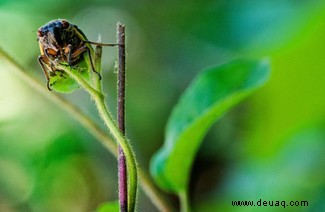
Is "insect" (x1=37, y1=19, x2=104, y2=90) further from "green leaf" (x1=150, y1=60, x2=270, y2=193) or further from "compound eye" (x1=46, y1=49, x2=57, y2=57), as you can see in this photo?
"green leaf" (x1=150, y1=60, x2=270, y2=193)

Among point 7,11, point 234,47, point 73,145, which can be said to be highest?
point 7,11

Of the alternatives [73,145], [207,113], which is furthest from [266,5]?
[207,113]

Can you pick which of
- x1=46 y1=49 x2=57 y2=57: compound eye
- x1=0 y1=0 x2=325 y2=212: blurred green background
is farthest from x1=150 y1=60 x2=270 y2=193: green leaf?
x1=46 y1=49 x2=57 y2=57: compound eye

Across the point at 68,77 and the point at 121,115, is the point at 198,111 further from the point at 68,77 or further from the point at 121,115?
the point at 121,115

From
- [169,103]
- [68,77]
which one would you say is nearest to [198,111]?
[68,77]

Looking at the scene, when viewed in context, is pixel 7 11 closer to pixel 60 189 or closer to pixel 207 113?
pixel 60 189
